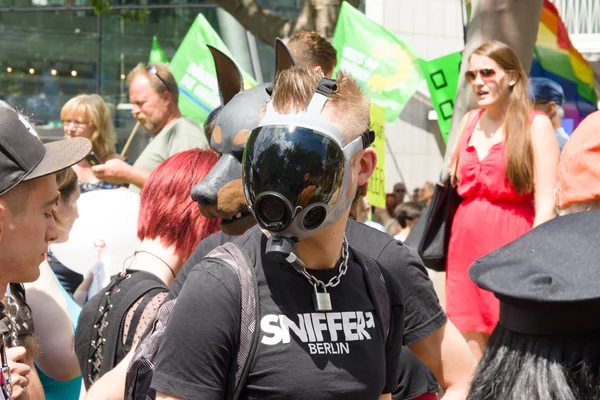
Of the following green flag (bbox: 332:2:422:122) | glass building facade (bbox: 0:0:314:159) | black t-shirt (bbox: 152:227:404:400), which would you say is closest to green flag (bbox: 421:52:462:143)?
green flag (bbox: 332:2:422:122)

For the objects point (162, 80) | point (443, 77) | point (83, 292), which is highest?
point (162, 80)

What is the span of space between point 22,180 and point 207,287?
0.57m

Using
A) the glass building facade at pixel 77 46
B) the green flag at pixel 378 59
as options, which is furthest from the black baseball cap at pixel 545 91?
the glass building facade at pixel 77 46

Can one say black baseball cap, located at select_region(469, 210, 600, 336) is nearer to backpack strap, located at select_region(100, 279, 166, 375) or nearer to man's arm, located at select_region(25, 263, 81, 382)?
backpack strap, located at select_region(100, 279, 166, 375)

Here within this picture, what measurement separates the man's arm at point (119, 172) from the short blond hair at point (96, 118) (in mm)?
734

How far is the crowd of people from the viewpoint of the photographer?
1578mm

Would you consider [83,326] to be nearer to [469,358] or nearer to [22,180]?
[22,180]

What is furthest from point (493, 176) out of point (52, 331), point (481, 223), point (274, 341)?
point (274, 341)

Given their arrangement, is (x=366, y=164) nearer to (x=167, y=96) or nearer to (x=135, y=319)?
(x=135, y=319)

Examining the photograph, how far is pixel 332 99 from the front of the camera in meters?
2.44

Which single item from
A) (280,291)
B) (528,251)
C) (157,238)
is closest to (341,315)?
(280,291)

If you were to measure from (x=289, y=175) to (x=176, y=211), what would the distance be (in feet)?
4.03

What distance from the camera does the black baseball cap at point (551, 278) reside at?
150 centimetres

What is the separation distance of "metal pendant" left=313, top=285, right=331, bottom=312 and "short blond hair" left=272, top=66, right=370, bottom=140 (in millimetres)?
389
